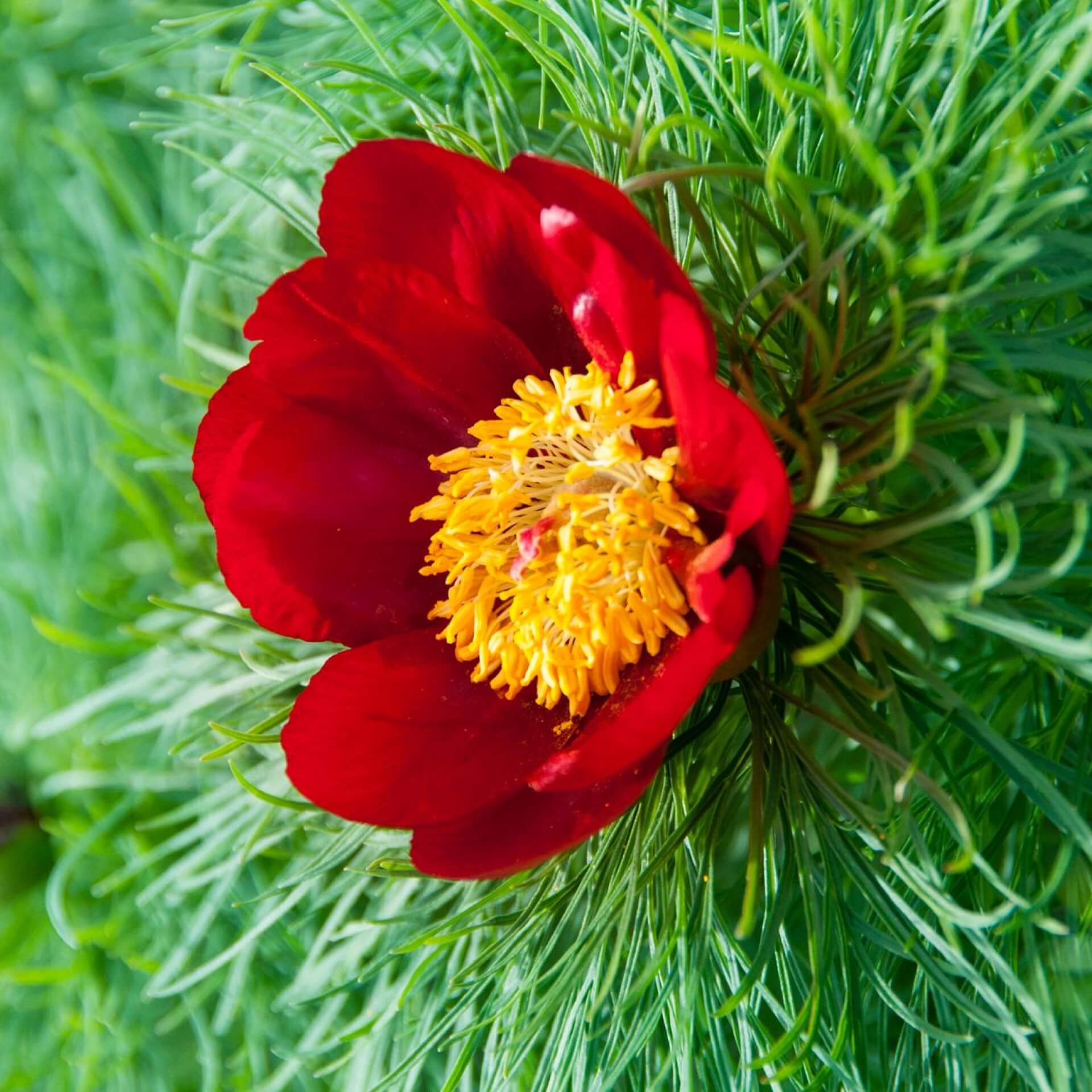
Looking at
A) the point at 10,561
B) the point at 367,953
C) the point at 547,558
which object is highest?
the point at 547,558

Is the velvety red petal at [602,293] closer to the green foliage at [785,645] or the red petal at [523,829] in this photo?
the green foliage at [785,645]

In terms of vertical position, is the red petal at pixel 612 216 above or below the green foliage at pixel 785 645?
above

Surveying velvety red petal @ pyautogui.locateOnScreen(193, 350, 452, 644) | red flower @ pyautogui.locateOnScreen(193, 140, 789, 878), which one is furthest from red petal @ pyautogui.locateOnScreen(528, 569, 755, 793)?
velvety red petal @ pyautogui.locateOnScreen(193, 350, 452, 644)

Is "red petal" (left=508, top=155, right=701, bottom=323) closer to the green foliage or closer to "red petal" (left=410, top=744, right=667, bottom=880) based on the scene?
the green foliage

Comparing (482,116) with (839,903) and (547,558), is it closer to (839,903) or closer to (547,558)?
A: (547,558)

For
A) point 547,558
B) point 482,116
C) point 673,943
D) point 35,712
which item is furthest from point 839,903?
point 35,712

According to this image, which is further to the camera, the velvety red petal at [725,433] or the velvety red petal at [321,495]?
the velvety red petal at [321,495]

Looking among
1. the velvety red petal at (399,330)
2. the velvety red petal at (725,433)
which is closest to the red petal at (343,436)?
the velvety red petal at (399,330)

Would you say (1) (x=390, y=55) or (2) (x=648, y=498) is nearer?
(2) (x=648, y=498)
